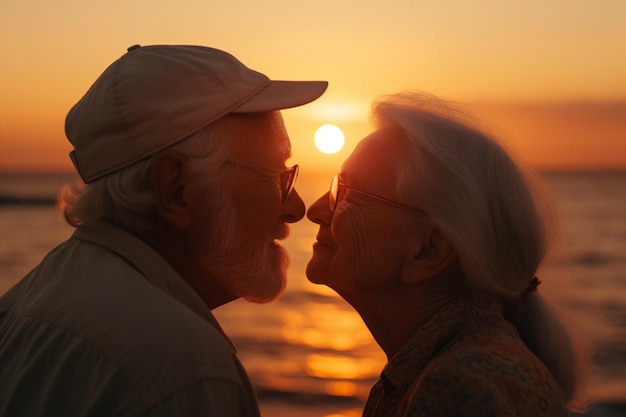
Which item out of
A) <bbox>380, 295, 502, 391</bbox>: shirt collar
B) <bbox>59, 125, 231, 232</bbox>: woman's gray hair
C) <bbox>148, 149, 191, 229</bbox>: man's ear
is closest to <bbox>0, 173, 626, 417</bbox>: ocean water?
<bbox>380, 295, 502, 391</bbox>: shirt collar

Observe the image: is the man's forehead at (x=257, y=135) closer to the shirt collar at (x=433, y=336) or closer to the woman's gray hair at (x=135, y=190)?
the woman's gray hair at (x=135, y=190)

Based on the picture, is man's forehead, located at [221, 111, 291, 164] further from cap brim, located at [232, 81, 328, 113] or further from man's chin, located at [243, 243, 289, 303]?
man's chin, located at [243, 243, 289, 303]

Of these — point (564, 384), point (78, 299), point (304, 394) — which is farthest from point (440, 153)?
point (304, 394)

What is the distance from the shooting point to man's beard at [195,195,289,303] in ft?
9.59

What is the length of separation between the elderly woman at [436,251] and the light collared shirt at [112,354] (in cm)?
68

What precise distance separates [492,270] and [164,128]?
1192 millimetres

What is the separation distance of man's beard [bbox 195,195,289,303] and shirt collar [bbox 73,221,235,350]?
0.34 meters

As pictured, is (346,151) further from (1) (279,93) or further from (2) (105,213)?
(2) (105,213)

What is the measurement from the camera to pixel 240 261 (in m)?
3.03

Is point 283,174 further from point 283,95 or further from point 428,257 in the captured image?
point 428,257

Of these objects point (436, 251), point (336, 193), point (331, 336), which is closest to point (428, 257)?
point (436, 251)

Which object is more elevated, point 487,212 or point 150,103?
point 150,103

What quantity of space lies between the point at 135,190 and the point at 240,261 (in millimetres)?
502

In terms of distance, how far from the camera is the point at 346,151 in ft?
11.6
